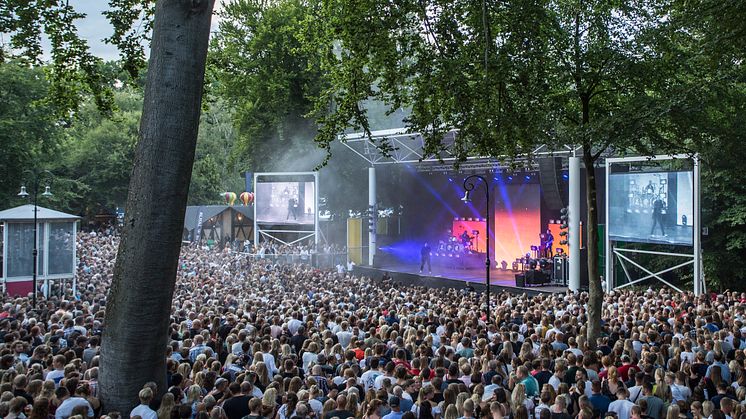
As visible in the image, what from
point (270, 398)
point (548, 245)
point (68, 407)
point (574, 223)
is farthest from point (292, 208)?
point (270, 398)

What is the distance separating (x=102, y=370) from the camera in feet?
23.6

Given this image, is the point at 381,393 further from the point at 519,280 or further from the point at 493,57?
the point at 519,280

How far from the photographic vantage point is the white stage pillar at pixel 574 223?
79.2 ft

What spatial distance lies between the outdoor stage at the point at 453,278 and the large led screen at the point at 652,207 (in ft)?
11.3

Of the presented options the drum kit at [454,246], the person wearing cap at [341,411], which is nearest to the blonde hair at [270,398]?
the person wearing cap at [341,411]

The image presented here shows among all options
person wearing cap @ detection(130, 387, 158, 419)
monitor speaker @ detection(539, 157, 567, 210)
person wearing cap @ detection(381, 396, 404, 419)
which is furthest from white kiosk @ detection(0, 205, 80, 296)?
monitor speaker @ detection(539, 157, 567, 210)

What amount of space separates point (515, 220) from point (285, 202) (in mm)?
12059

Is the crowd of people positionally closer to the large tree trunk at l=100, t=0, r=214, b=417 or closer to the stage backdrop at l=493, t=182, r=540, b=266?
the large tree trunk at l=100, t=0, r=214, b=417

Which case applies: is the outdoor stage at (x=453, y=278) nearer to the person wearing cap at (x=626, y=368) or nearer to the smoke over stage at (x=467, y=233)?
the smoke over stage at (x=467, y=233)

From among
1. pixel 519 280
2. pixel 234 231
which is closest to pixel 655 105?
pixel 519 280

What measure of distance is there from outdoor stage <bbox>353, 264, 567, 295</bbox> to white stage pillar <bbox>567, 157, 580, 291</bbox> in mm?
811

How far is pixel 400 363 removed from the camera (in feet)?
29.2

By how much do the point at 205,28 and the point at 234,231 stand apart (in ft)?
134

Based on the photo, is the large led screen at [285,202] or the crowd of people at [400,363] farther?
the large led screen at [285,202]
